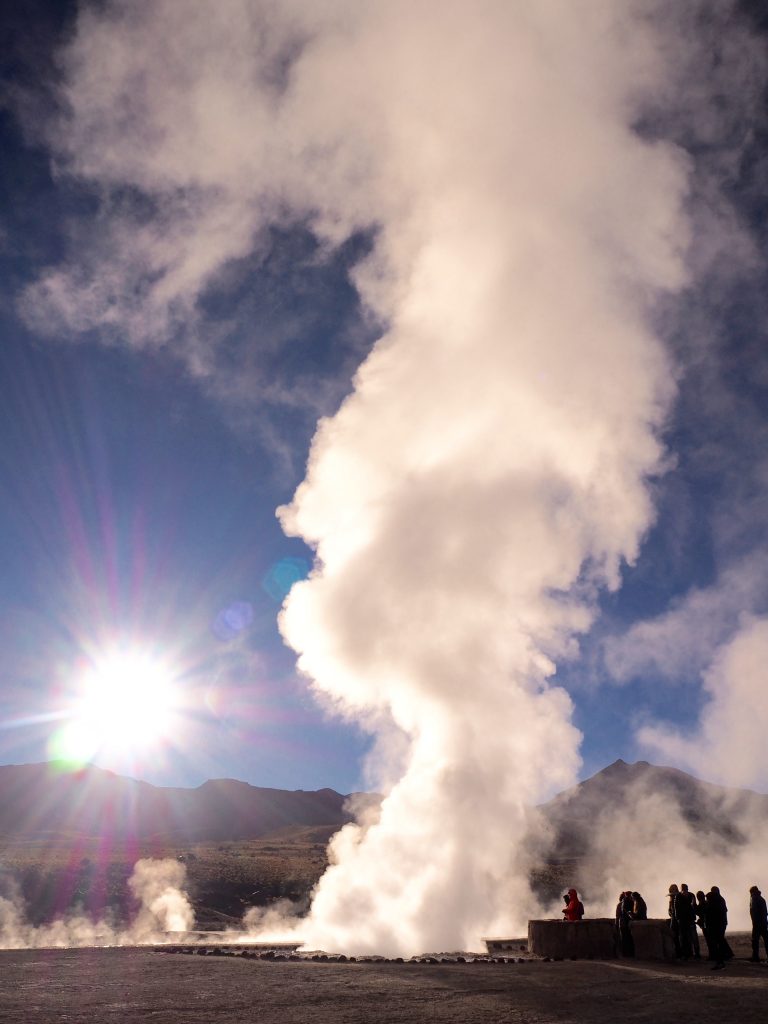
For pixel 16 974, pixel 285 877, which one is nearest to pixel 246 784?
pixel 285 877

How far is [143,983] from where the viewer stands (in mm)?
11570

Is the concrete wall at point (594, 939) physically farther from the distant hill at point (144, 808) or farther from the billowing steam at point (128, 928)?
the distant hill at point (144, 808)

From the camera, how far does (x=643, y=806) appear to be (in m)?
114

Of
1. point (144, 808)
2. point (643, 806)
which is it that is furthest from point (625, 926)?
point (144, 808)

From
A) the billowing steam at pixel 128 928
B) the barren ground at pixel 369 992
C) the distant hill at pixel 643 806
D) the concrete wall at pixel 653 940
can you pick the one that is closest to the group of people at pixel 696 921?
the concrete wall at pixel 653 940

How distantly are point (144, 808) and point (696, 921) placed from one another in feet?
566

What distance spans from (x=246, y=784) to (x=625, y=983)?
19081 cm

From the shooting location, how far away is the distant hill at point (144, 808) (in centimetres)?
14250

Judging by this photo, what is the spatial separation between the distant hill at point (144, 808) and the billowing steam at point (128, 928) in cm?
8687

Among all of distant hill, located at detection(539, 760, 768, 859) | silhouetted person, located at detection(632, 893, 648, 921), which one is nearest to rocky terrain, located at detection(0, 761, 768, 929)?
distant hill, located at detection(539, 760, 768, 859)

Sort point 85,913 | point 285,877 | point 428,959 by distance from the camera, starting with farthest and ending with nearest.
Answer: point 285,877, point 85,913, point 428,959

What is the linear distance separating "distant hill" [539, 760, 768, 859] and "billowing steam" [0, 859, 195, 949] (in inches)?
1408

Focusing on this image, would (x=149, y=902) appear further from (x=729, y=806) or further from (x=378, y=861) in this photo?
(x=729, y=806)

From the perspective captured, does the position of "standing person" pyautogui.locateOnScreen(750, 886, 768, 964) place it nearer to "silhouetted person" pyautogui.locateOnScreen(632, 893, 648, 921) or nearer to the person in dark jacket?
the person in dark jacket
